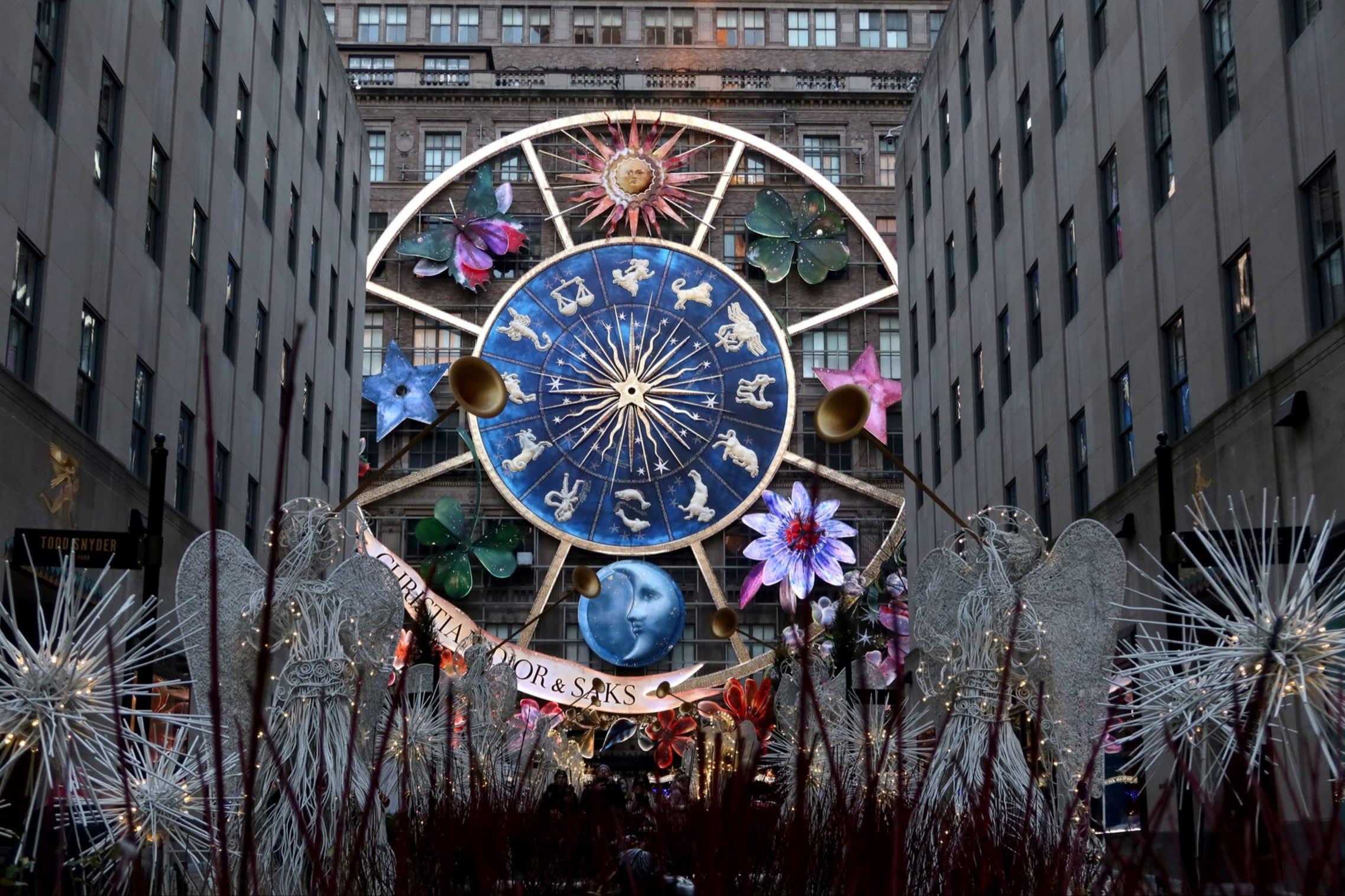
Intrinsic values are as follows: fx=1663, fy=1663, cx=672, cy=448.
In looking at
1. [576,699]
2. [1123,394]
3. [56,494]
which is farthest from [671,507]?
[56,494]

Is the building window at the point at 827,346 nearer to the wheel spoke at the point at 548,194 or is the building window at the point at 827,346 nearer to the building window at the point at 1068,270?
the wheel spoke at the point at 548,194

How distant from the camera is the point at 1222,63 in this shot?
81.9 ft

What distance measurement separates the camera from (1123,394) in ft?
99.7

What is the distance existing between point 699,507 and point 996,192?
3161 cm

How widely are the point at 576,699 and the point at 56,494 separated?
1710 inches

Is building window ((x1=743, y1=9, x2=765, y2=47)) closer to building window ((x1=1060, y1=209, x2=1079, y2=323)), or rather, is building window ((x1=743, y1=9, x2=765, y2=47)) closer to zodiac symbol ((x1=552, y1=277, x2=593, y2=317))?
zodiac symbol ((x1=552, y1=277, x2=593, y2=317))

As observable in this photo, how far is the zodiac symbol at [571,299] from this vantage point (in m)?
72.3

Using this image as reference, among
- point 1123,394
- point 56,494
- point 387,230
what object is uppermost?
point 387,230

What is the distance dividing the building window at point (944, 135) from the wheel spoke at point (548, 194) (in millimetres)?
29237

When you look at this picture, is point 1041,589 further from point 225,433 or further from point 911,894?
point 225,433

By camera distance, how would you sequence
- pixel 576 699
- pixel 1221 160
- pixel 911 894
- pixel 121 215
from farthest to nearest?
1. pixel 576 699
2. pixel 121 215
3. pixel 1221 160
4. pixel 911 894

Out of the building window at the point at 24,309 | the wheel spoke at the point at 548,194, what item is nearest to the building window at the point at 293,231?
the building window at the point at 24,309

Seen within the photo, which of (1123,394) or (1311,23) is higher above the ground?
(1311,23)

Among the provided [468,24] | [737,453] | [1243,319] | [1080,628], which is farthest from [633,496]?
[1080,628]
